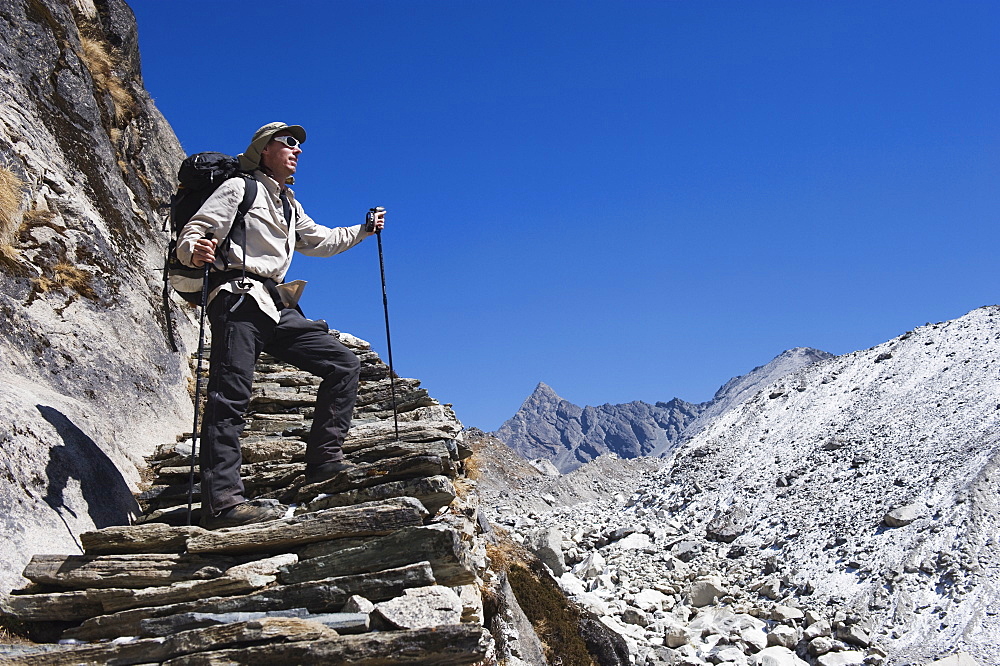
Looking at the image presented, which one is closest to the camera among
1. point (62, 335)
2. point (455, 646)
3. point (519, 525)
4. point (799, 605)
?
point (455, 646)

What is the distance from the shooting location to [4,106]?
8.34 m

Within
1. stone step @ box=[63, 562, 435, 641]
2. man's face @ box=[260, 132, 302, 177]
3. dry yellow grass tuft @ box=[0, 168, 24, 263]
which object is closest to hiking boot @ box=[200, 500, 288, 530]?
stone step @ box=[63, 562, 435, 641]

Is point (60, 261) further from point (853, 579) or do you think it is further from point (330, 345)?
point (853, 579)

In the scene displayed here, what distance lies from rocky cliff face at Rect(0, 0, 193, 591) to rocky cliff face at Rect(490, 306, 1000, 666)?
1097cm

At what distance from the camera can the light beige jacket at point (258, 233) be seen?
554 centimetres

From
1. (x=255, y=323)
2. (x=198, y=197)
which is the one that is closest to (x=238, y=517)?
(x=255, y=323)

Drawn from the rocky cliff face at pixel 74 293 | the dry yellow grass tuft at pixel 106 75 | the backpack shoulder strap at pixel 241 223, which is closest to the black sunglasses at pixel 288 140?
the backpack shoulder strap at pixel 241 223

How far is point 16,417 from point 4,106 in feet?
16.0

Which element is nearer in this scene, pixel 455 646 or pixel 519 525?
pixel 455 646

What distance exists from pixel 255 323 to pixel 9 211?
3.73m

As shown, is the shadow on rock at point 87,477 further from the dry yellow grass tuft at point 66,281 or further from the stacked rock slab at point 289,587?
the dry yellow grass tuft at point 66,281

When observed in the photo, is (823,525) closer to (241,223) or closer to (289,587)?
(241,223)

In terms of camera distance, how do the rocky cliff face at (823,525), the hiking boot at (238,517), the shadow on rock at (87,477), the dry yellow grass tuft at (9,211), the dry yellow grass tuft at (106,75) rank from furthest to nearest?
the rocky cliff face at (823,525), the dry yellow grass tuft at (106,75), the dry yellow grass tuft at (9,211), the shadow on rock at (87,477), the hiking boot at (238,517)

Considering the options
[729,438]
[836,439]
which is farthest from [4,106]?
[729,438]
